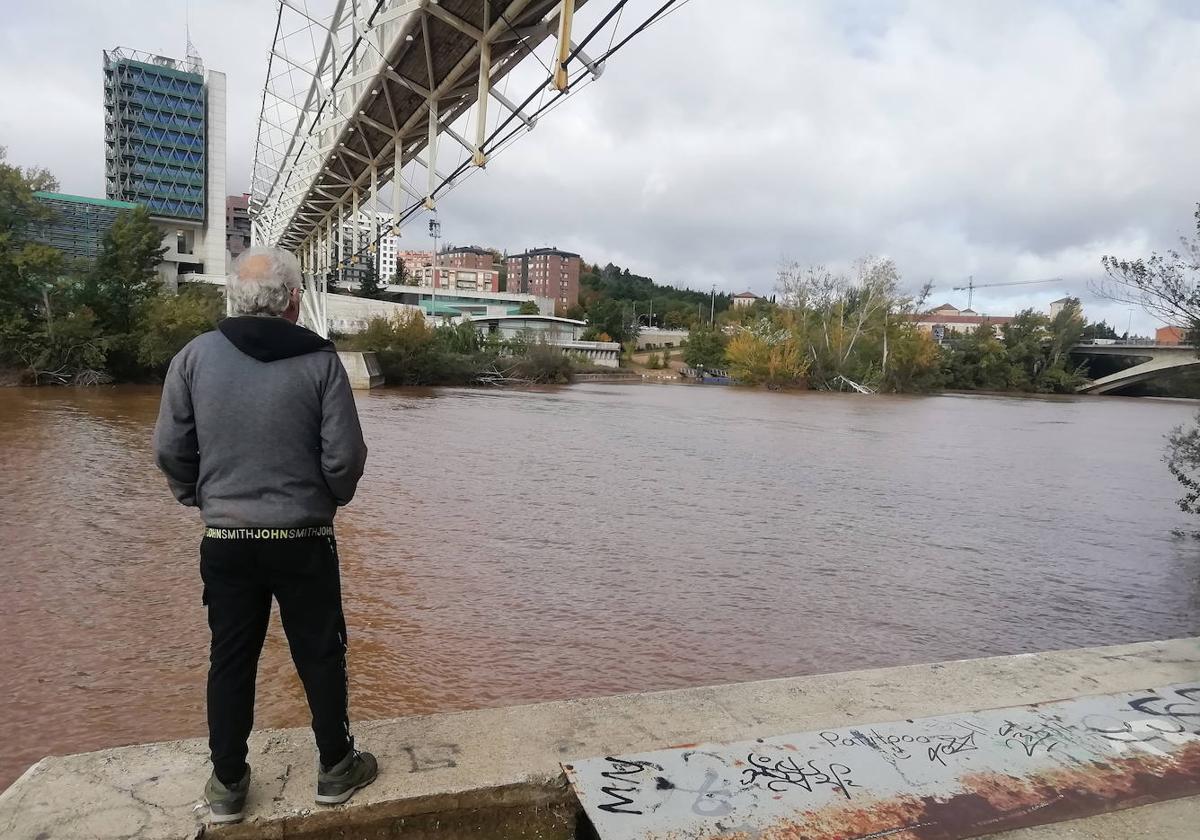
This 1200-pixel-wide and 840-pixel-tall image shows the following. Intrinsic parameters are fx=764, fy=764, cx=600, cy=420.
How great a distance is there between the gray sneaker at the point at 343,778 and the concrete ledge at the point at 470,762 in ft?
0.12

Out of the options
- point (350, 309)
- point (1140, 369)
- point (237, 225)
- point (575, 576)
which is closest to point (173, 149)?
point (237, 225)

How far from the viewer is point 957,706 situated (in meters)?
3.23

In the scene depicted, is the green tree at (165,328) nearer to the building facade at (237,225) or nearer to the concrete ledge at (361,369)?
the concrete ledge at (361,369)

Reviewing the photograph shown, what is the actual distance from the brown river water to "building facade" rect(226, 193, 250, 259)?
87205mm

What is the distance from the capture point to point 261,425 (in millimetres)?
2348

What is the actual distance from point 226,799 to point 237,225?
12680 centimetres

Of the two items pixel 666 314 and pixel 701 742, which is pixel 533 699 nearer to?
pixel 701 742

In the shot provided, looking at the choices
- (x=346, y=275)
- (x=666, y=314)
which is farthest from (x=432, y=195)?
(x=666, y=314)

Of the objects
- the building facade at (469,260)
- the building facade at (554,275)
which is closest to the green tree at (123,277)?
the building facade at (554,275)

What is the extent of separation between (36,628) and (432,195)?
839 cm

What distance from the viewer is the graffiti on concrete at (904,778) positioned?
2.38 metres

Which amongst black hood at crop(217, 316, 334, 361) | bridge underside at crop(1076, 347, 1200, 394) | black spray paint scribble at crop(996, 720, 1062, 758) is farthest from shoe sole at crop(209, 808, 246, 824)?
bridge underside at crop(1076, 347, 1200, 394)

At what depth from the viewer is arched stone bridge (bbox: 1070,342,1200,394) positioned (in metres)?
67.4

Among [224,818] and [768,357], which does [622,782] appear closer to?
[224,818]
